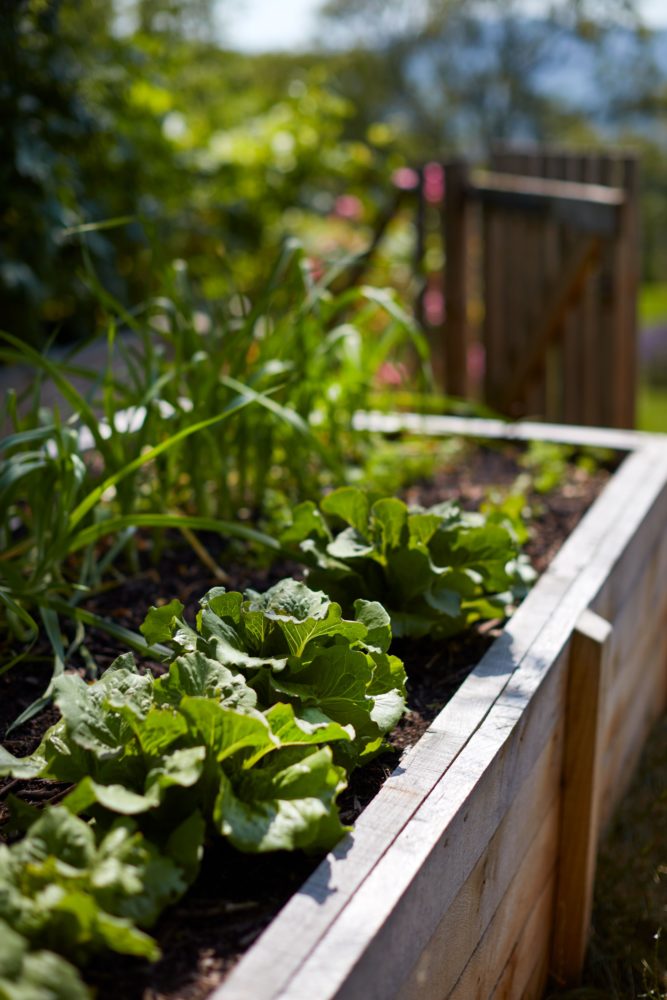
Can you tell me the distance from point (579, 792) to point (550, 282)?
2.59m

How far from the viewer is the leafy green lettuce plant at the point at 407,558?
5.12 ft

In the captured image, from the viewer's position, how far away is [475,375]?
16.4ft

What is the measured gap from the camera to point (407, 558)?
1.55 m

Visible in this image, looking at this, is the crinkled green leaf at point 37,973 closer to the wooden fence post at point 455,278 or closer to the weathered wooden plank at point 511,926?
the weathered wooden plank at point 511,926

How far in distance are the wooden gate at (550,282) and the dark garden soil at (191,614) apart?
1190 mm

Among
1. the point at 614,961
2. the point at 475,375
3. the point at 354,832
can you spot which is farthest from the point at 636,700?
the point at 475,375

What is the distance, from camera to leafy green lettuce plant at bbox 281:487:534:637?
61.4 inches

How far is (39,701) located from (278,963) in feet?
2.09

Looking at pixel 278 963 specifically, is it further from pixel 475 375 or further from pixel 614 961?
pixel 475 375

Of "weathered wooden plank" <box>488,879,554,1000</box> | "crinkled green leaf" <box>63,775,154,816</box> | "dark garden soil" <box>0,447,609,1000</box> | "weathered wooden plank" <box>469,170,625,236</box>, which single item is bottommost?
"weathered wooden plank" <box>488,879,554,1000</box>

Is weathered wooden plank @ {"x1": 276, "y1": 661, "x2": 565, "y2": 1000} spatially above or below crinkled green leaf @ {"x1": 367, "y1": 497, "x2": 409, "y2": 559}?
below

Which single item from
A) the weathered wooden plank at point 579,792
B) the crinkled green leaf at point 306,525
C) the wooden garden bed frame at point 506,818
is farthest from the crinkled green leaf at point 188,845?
the weathered wooden plank at point 579,792

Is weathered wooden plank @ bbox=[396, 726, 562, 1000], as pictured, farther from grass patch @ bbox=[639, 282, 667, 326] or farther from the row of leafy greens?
grass patch @ bbox=[639, 282, 667, 326]

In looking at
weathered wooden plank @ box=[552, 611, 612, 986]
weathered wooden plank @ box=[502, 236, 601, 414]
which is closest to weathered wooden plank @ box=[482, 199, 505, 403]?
weathered wooden plank @ box=[502, 236, 601, 414]
